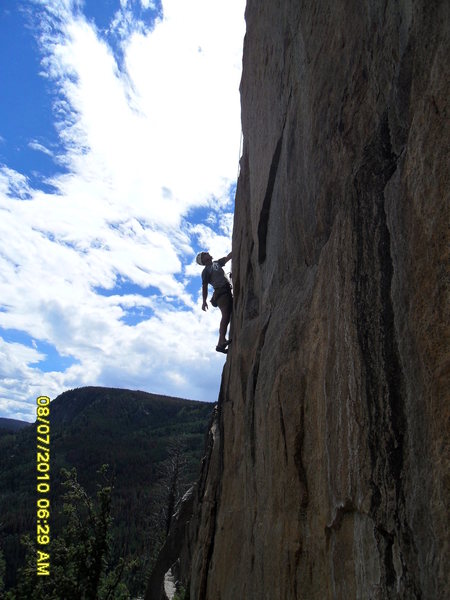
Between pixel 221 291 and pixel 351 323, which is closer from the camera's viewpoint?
pixel 351 323

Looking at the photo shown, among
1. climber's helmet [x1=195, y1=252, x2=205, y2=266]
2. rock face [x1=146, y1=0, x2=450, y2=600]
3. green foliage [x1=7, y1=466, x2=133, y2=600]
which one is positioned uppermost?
climber's helmet [x1=195, y1=252, x2=205, y2=266]

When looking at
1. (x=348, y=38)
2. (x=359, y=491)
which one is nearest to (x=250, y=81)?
(x=348, y=38)

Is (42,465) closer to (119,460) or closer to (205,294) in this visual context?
(205,294)

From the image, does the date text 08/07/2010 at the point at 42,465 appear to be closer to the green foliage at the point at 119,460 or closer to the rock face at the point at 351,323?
the green foliage at the point at 119,460

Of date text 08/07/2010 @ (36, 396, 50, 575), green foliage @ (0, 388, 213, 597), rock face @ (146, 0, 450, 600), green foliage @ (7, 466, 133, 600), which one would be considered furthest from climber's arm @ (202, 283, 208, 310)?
green foliage @ (0, 388, 213, 597)

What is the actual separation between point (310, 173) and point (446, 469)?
338 cm

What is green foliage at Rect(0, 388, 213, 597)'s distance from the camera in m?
43.9

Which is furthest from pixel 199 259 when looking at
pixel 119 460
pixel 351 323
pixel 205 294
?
pixel 119 460

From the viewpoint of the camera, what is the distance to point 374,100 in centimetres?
396

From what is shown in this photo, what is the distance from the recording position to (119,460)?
90.2 metres

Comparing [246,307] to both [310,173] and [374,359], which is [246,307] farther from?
[374,359]

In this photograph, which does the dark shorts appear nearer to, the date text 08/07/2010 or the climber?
the climber

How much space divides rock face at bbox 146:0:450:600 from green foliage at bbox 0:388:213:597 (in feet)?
52.7

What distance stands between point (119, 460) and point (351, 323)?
94.3 m
